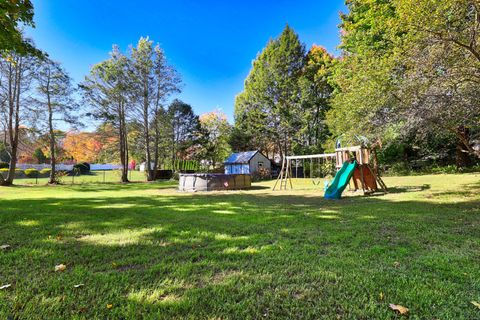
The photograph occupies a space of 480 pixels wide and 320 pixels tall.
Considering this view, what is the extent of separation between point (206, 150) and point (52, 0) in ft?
76.8

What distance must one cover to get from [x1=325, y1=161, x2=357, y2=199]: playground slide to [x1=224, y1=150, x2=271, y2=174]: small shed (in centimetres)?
1460

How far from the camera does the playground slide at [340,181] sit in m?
9.43

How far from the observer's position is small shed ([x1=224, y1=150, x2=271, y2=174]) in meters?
24.9

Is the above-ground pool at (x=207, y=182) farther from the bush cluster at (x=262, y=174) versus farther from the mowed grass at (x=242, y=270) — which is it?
the bush cluster at (x=262, y=174)

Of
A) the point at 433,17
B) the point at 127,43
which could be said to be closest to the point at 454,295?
the point at 433,17

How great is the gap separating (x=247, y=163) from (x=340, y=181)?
1528 centimetres

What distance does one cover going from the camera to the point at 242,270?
2666 mm

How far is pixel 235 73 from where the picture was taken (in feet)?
122

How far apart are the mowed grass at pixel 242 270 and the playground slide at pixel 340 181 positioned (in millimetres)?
4437

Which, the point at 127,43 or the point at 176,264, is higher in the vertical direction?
the point at 127,43

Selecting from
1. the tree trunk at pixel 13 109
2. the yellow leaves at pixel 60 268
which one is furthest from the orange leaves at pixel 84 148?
the yellow leaves at pixel 60 268

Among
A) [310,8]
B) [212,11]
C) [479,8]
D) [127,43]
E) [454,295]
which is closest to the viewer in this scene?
[454,295]

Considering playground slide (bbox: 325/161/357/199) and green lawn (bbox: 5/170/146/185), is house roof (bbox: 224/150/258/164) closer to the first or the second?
green lawn (bbox: 5/170/146/185)

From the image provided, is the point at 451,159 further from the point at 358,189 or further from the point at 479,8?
the point at 479,8
